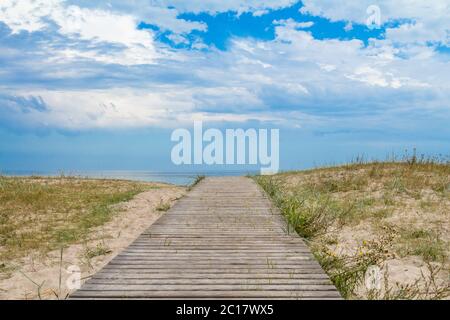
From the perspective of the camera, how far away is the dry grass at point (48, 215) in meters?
8.33

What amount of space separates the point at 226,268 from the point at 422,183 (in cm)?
1101

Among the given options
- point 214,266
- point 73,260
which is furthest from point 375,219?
point 73,260

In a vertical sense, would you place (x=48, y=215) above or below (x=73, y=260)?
above

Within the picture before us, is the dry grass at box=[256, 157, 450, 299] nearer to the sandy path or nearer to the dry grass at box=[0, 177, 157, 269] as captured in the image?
the sandy path

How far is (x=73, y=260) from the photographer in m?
7.20

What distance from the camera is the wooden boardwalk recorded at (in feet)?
13.4

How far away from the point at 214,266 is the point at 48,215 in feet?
25.0

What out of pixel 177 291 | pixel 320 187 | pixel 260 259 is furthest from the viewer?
pixel 320 187

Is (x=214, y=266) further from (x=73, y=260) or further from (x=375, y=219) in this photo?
(x=375, y=219)

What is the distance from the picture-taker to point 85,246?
26.2ft

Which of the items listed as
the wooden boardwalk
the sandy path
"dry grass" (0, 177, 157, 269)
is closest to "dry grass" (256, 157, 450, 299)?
the wooden boardwalk

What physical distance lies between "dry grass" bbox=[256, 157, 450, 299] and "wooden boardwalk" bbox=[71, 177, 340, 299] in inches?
22.7
